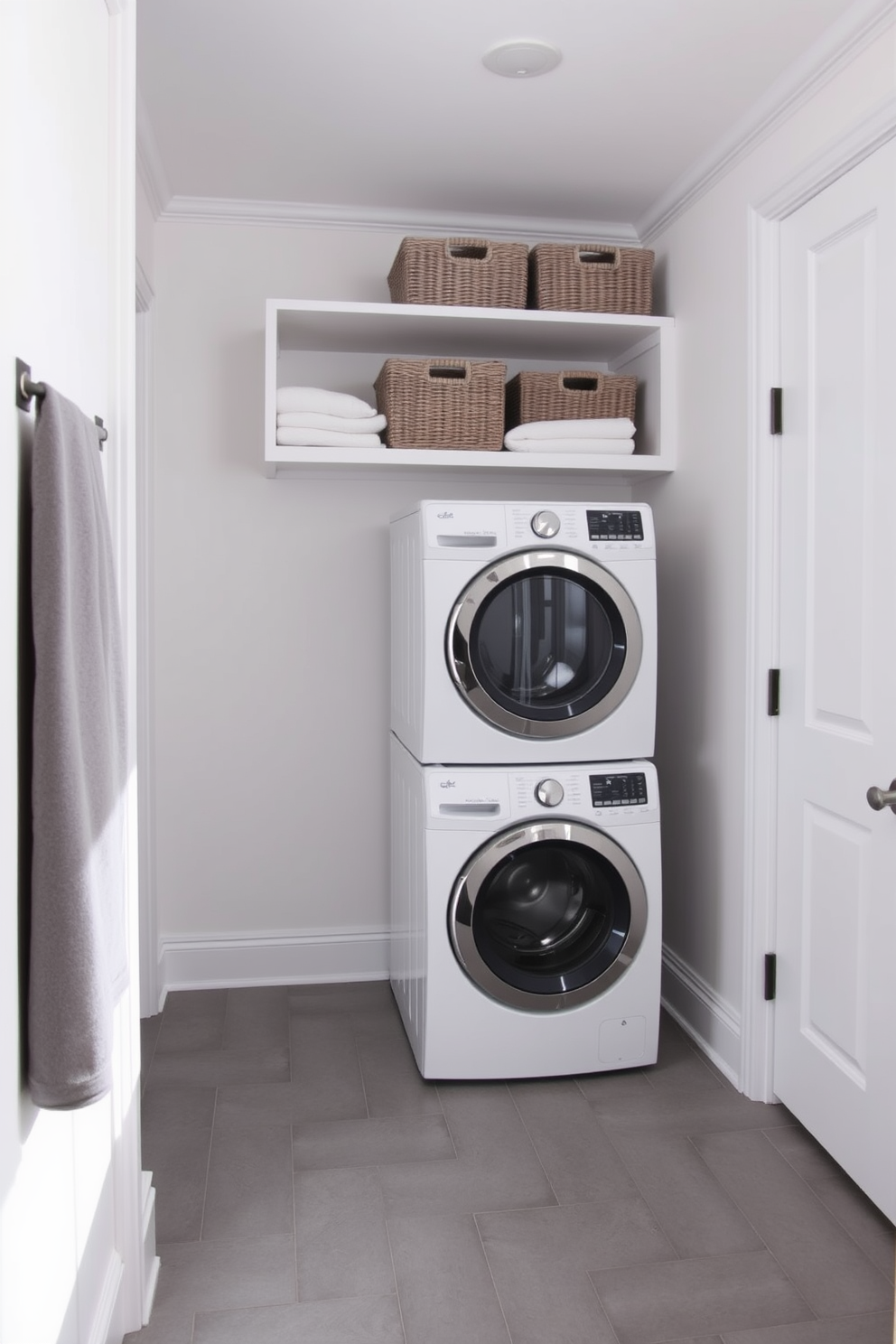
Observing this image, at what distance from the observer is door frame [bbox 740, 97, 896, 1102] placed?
2.44 m

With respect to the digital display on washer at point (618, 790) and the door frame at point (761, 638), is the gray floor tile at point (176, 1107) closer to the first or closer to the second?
the digital display on washer at point (618, 790)

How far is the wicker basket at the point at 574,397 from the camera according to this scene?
9.61ft

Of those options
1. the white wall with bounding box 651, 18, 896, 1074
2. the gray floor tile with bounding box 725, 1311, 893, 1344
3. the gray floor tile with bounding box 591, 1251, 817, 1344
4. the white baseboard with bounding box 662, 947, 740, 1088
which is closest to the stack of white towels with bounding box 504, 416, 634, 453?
the white wall with bounding box 651, 18, 896, 1074

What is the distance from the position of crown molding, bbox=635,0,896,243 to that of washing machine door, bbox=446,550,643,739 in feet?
3.42

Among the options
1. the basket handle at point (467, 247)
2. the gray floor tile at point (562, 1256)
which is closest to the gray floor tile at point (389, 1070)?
the gray floor tile at point (562, 1256)

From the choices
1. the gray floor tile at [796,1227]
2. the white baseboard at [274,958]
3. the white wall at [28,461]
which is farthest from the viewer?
the white baseboard at [274,958]

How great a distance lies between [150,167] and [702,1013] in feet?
8.75

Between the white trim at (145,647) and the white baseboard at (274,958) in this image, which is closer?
the white trim at (145,647)

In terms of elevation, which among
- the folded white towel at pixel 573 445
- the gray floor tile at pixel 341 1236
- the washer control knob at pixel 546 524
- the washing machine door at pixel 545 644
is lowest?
the gray floor tile at pixel 341 1236

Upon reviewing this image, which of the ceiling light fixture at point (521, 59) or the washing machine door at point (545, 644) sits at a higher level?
the ceiling light fixture at point (521, 59)

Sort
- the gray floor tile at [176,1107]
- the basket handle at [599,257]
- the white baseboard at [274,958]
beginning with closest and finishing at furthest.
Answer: the gray floor tile at [176,1107] → the basket handle at [599,257] → the white baseboard at [274,958]

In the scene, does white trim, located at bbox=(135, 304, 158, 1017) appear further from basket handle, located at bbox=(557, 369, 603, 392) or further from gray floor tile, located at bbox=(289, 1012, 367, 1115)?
basket handle, located at bbox=(557, 369, 603, 392)

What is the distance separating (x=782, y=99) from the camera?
2.30 m

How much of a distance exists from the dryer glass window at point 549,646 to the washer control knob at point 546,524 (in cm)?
10
